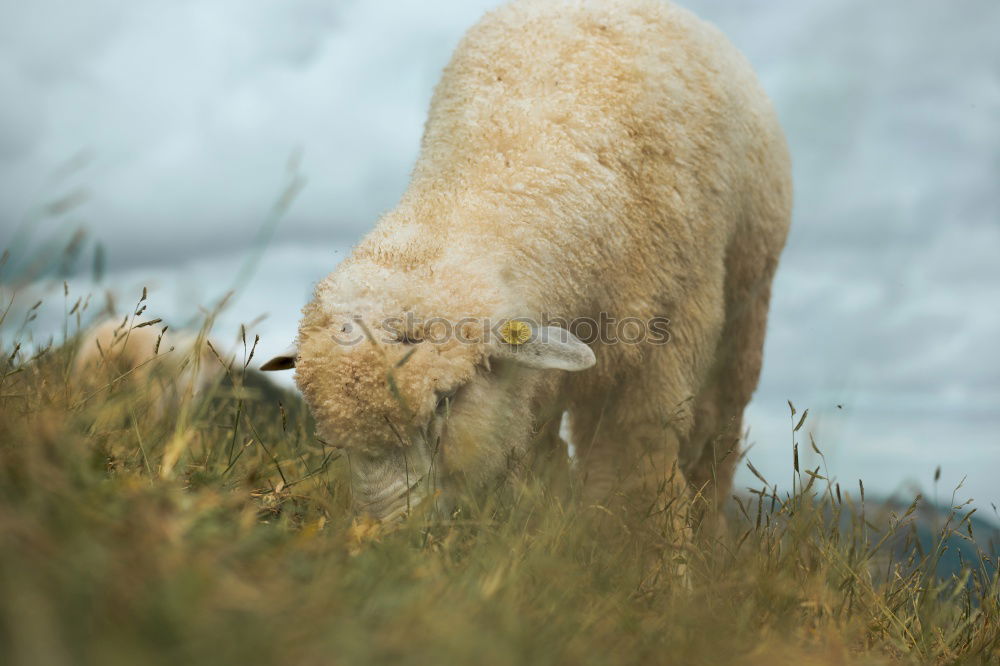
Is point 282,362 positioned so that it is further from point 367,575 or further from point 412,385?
point 367,575

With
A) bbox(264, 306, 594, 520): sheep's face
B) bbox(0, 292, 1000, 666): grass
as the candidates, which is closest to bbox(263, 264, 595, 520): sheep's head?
bbox(264, 306, 594, 520): sheep's face

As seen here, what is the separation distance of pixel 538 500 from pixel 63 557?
5.28 feet

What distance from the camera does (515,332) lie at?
3.18 metres

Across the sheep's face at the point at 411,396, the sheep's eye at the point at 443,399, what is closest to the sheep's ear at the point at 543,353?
the sheep's face at the point at 411,396

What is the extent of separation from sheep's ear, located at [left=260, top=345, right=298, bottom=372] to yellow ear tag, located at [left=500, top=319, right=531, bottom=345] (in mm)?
813

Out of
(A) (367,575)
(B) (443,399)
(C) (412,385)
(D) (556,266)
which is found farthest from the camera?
(D) (556,266)

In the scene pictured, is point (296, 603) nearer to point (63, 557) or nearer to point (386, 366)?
point (63, 557)

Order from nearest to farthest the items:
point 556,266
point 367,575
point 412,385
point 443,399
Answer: point 367,575 → point 412,385 → point 443,399 → point 556,266

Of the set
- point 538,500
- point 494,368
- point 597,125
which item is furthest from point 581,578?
point 597,125

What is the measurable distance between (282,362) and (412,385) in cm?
73

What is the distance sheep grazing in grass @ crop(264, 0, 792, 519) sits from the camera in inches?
120

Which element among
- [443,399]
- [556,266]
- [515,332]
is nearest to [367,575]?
[443,399]

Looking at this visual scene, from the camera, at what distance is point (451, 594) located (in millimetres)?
1776

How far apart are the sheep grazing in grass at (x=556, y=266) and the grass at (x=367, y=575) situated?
297mm
